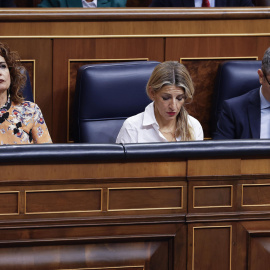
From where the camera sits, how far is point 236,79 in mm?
1440

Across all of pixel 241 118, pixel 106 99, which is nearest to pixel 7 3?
pixel 106 99

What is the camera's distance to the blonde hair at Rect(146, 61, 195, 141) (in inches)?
49.3

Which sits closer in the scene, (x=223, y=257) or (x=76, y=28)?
(x=223, y=257)

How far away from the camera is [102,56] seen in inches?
58.8

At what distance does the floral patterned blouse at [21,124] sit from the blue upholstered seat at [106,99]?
98mm

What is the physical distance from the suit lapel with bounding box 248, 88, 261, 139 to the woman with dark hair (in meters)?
0.42

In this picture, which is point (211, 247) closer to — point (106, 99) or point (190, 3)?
point (106, 99)

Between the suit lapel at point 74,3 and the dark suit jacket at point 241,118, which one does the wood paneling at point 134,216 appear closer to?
the dark suit jacket at point 241,118

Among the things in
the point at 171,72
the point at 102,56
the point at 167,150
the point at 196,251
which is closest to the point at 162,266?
the point at 196,251

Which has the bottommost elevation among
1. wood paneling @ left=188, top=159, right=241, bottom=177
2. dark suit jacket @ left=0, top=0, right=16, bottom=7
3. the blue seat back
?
wood paneling @ left=188, top=159, right=241, bottom=177

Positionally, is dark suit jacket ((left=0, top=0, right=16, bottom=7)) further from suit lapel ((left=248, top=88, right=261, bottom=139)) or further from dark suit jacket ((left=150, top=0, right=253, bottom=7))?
suit lapel ((left=248, top=88, right=261, bottom=139))

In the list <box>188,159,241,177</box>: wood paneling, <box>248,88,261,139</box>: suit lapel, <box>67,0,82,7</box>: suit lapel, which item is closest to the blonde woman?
<box>248,88,261,139</box>: suit lapel

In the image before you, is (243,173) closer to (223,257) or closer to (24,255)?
(223,257)

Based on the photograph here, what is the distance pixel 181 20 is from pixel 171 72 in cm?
31
